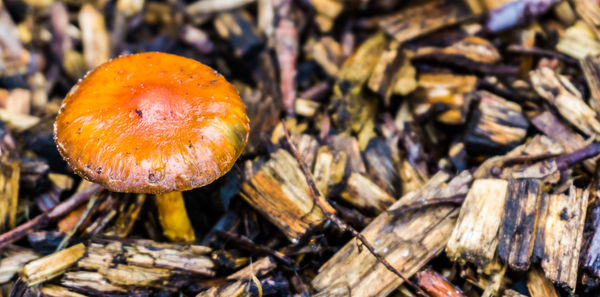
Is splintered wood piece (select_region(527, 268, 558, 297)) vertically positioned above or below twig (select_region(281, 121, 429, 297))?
below

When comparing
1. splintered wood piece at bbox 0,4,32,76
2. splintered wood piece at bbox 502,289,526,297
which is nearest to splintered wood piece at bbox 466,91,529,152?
splintered wood piece at bbox 502,289,526,297

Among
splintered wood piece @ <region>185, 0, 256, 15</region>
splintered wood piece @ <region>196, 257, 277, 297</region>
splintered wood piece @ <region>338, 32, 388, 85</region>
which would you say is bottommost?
splintered wood piece @ <region>196, 257, 277, 297</region>

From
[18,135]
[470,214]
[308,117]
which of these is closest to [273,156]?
[308,117]

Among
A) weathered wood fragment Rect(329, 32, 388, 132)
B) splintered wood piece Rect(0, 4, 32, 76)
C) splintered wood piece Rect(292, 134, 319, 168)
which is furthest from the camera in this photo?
splintered wood piece Rect(0, 4, 32, 76)

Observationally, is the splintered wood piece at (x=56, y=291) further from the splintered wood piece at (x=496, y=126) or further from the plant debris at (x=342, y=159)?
the splintered wood piece at (x=496, y=126)

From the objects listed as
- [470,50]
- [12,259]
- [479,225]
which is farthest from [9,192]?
[470,50]

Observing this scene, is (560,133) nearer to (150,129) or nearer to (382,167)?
(382,167)

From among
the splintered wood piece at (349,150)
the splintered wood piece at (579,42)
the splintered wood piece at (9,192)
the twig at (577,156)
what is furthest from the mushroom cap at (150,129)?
the splintered wood piece at (579,42)

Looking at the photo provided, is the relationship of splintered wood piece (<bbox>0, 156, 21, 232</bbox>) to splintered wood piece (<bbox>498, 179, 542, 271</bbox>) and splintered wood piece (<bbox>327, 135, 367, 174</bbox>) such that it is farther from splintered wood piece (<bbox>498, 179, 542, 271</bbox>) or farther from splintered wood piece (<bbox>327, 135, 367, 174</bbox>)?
splintered wood piece (<bbox>498, 179, 542, 271</bbox>)
